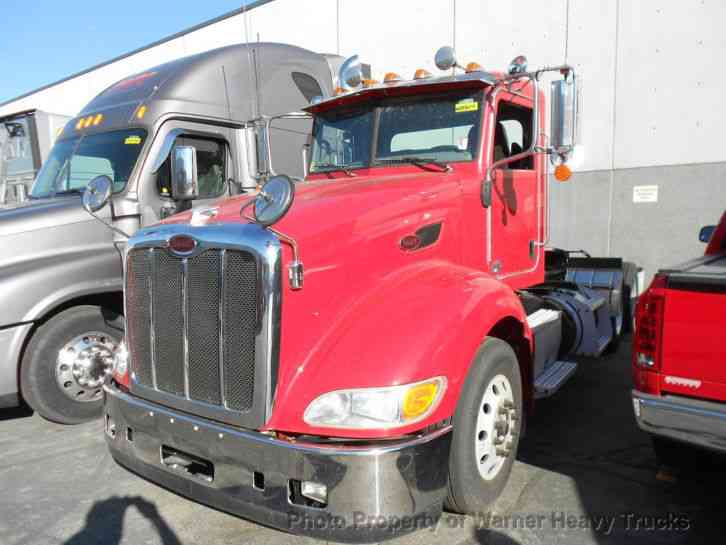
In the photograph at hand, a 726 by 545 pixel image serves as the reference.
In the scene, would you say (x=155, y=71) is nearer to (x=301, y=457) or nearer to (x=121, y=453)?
(x=121, y=453)

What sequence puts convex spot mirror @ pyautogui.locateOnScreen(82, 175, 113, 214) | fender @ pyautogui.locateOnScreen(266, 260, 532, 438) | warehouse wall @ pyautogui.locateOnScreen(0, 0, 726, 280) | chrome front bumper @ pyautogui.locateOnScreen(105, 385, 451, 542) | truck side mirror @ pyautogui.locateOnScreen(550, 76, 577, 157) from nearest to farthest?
1. chrome front bumper @ pyautogui.locateOnScreen(105, 385, 451, 542)
2. fender @ pyautogui.locateOnScreen(266, 260, 532, 438)
3. truck side mirror @ pyautogui.locateOnScreen(550, 76, 577, 157)
4. convex spot mirror @ pyautogui.locateOnScreen(82, 175, 113, 214)
5. warehouse wall @ pyautogui.locateOnScreen(0, 0, 726, 280)

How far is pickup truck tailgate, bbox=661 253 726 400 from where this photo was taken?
2.54 meters

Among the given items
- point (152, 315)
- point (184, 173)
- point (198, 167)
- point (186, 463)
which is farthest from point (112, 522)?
point (198, 167)

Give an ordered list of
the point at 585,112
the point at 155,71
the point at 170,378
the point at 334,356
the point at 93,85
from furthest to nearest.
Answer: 1. the point at 93,85
2. the point at 585,112
3. the point at 155,71
4. the point at 170,378
5. the point at 334,356

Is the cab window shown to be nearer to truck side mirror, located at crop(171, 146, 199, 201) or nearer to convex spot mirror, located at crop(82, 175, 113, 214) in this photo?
truck side mirror, located at crop(171, 146, 199, 201)

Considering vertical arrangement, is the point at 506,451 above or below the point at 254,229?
below

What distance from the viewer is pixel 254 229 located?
259 cm

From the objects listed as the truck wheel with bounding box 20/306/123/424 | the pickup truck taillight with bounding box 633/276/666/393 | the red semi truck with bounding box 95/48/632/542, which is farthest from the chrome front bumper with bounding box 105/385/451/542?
the truck wheel with bounding box 20/306/123/424

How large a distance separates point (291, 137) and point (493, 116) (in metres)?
3.04

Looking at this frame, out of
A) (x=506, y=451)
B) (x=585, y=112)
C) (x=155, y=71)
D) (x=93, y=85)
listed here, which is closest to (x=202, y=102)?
(x=155, y=71)

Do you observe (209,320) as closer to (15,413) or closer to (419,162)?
(419,162)

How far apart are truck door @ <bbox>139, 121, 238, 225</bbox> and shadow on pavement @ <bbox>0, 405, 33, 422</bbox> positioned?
2.13 metres

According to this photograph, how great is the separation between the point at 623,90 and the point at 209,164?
631 cm

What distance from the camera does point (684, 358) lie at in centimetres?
265
